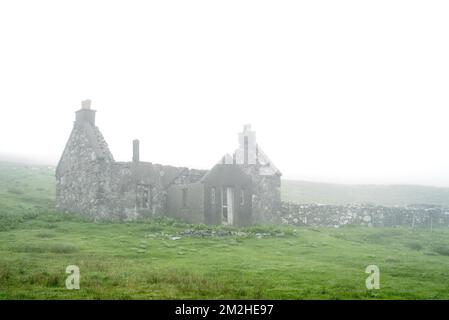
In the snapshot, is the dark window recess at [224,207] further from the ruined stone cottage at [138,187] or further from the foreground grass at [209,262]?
the foreground grass at [209,262]

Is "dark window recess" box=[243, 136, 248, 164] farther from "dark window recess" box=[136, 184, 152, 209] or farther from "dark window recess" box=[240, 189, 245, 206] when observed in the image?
"dark window recess" box=[136, 184, 152, 209]

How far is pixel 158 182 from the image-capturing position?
128 feet

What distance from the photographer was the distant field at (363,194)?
67044 mm

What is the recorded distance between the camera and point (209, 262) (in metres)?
19.5

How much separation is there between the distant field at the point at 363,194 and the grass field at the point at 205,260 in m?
29.8

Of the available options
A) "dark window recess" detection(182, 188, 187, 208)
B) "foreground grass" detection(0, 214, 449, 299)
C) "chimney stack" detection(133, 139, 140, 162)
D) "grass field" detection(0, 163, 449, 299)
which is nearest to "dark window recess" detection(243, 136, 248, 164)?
"dark window recess" detection(182, 188, 187, 208)

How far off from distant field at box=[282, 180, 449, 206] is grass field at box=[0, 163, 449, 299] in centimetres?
2979

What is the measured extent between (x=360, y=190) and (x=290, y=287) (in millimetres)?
66975

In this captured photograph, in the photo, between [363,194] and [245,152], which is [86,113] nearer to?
[245,152]

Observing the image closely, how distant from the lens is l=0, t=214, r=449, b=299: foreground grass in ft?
44.8

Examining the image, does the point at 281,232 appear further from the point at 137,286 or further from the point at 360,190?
the point at 360,190

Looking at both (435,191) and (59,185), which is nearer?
(59,185)
